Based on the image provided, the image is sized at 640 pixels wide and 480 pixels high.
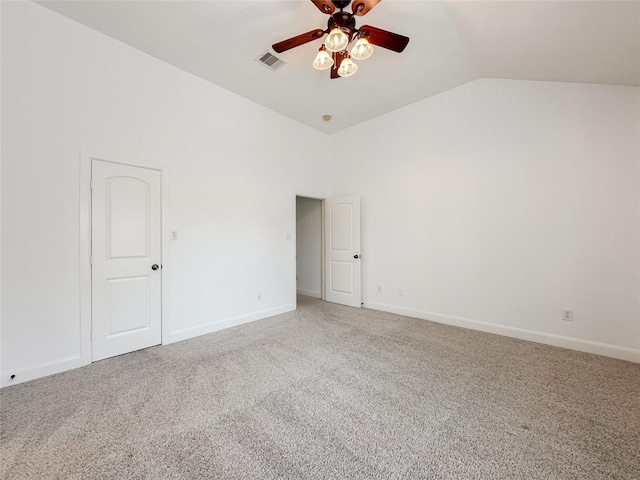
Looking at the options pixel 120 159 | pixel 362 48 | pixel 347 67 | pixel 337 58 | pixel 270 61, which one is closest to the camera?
pixel 362 48

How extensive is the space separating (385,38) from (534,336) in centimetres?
363

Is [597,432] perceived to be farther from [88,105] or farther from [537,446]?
[88,105]

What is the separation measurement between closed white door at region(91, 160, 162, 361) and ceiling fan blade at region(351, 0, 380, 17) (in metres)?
2.61

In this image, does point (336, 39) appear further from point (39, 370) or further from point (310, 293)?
point (310, 293)

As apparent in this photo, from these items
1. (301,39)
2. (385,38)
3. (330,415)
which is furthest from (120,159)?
(330,415)

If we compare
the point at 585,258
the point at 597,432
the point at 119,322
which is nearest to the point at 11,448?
the point at 119,322

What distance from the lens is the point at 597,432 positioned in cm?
167

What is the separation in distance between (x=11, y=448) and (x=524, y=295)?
468 cm

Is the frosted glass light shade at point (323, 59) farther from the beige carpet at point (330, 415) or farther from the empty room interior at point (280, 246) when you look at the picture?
the beige carpet at point (330, 415)

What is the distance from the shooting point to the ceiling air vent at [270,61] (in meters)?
2.99

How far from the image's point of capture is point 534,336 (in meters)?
3.15

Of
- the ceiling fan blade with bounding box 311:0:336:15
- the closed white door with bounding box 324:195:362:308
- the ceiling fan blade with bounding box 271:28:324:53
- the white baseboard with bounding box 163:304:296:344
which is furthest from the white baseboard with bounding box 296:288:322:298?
the ceiling fan blade with bounding box 311:0:336:15

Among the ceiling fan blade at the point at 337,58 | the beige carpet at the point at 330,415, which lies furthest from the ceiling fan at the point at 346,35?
the beige carpet at the point at 330,415

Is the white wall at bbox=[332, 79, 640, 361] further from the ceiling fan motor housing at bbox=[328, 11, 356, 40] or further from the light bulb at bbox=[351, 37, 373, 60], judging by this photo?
the ceiling fan motor housing at bbox=[328, 11, 356, 40]
